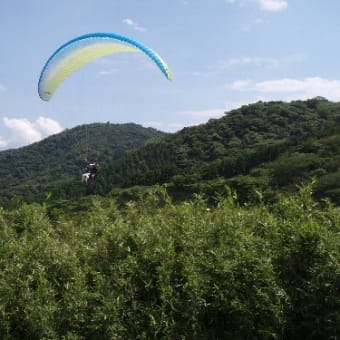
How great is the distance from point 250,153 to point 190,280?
97048mm

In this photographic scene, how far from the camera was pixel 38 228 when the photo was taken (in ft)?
35.4

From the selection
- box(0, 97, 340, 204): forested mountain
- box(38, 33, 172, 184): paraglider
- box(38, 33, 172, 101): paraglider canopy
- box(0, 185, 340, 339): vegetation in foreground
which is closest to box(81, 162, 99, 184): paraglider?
box(38, 33, 172, 184): paraglider

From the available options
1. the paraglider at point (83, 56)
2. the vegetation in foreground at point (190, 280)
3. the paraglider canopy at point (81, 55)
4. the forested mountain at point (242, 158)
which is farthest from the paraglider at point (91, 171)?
the forested mountain at point (242, 158)

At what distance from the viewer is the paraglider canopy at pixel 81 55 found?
1427 cm

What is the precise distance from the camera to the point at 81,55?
15.2 m

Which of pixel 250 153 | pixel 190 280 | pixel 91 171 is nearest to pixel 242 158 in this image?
pixel 250 153

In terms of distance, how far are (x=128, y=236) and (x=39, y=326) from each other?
2181 mm

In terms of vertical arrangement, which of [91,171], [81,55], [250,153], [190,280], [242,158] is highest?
[81,55]

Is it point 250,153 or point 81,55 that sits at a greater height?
point 81,55

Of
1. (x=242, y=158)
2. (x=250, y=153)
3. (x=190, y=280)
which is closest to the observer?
(x=190, y=280)

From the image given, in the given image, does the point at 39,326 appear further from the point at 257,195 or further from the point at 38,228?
the point at 257,195

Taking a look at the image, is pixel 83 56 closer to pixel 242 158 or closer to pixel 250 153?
pixel 242 158

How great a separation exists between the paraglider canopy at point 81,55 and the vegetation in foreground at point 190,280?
7029 mm

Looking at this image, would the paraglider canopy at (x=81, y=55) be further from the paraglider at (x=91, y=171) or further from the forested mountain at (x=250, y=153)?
the forested mountain at (x=250, y=153)
